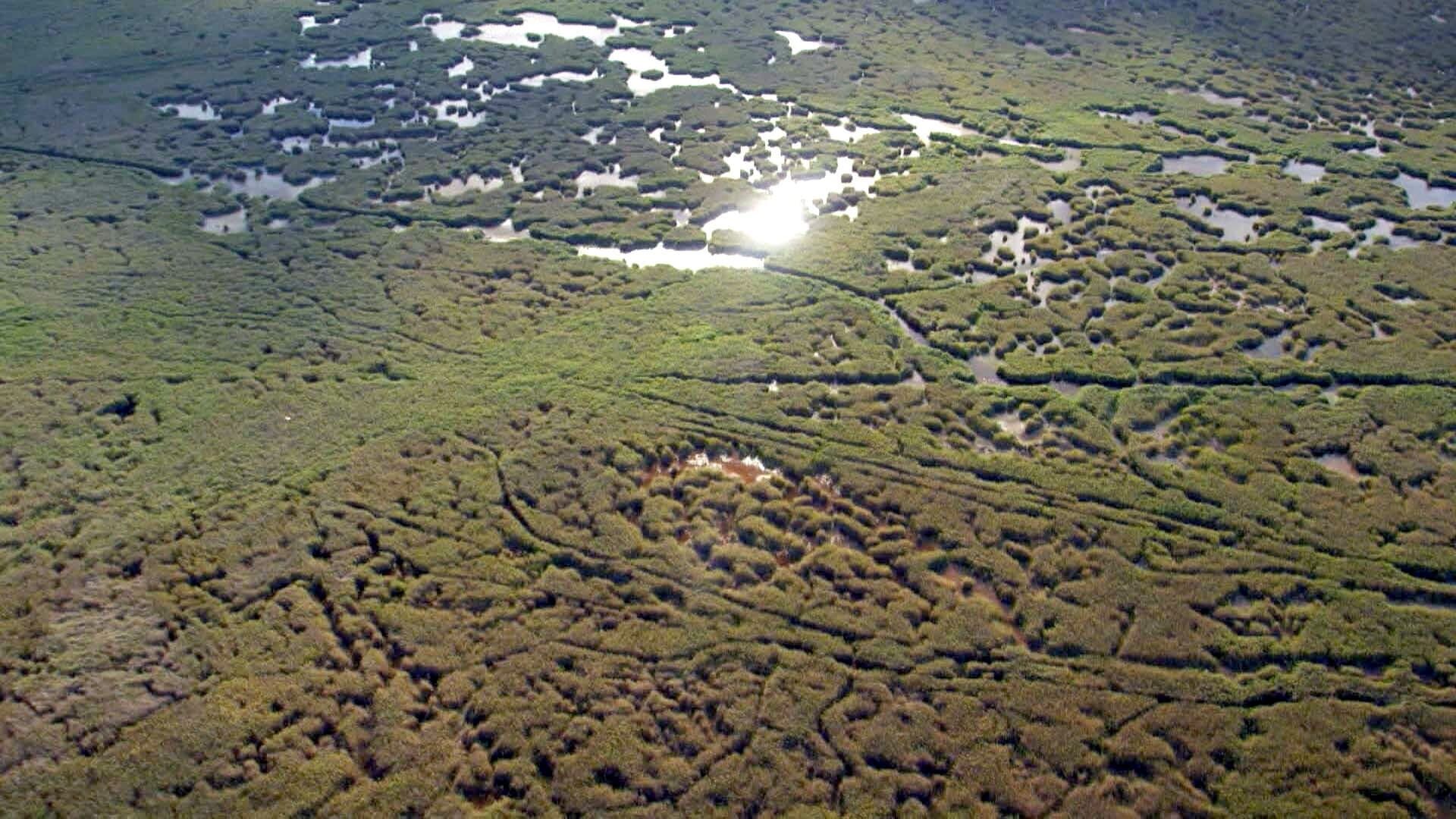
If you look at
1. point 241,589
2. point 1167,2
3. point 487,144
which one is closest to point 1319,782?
point 241,589

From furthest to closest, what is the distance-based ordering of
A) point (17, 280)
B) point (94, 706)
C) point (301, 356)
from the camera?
point (17, 280) → point (301, 356) → point (94, 706)

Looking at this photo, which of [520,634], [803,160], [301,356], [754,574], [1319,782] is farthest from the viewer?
[803,160]

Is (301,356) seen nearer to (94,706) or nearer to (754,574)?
(94,706)

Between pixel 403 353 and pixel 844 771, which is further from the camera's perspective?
pixel 403 353

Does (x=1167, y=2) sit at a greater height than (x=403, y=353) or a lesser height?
greater

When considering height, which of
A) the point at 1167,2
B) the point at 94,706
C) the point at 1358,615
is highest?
the point at 1167,2

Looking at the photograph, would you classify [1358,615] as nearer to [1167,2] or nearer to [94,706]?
[94,706]

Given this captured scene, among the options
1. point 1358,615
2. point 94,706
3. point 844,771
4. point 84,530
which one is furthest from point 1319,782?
point 84,530
